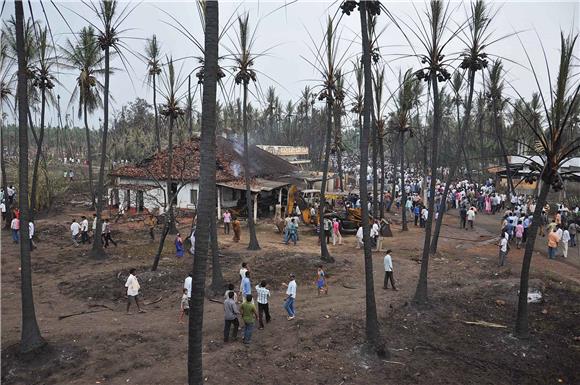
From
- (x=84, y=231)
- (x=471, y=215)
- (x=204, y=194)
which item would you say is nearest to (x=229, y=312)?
(x=204, y=194)

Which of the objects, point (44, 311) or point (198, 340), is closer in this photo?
point (198, 340)

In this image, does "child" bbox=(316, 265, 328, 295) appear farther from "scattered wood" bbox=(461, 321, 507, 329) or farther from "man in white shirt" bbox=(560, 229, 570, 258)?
"man in white shirt" bbox=(560, 229, 570, 258)

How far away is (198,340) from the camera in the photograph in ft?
20.8

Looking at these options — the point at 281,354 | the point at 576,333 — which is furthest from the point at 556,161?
the point at 281,354

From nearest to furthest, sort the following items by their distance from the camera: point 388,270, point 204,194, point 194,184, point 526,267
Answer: point 204,194 → point 526,267 → point 388,270 → point 194,184

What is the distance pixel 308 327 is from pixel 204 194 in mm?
7137

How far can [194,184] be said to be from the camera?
3139 cm

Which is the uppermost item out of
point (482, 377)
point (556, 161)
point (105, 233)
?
point (556, 161)

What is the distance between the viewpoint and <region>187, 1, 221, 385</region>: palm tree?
627cm

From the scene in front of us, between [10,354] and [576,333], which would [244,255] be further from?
[576,333]

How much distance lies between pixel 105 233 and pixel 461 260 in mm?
17729

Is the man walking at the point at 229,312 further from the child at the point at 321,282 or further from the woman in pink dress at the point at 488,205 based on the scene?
the woman in pink dress at the point at 488,205

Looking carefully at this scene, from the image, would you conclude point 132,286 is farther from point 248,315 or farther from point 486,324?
point 486,324

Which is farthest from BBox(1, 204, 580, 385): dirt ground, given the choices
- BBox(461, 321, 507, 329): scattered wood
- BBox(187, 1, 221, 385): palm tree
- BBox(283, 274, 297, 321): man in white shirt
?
BBox(187, 1, 221, 385): palm tree
